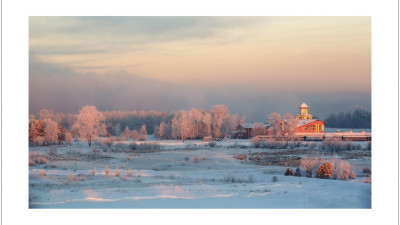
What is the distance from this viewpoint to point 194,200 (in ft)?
33.9

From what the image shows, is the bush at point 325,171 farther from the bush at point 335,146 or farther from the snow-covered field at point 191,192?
the bush at point 335,146

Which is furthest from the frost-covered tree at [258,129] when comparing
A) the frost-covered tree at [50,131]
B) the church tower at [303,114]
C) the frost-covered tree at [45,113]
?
the frost-covered tree at [45,113]

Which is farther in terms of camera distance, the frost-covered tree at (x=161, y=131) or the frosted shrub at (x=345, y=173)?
the frost-covered tree at (x=161, y=131)

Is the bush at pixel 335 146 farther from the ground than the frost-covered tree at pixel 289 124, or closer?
closer

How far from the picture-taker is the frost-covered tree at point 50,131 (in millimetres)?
39406

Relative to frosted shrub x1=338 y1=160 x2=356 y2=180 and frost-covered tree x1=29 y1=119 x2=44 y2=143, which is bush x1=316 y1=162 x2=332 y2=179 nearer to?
frosted shrub x1=338 y1=160 x2=356 y2=180

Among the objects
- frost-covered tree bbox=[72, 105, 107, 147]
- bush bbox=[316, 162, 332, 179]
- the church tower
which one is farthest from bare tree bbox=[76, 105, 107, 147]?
bush bbox=[316, 162, 332, 179]

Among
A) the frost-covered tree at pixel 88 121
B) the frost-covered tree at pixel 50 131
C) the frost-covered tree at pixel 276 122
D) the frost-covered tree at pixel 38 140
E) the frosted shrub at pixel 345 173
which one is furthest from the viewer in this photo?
the frost-covered tree at pixel 276 122

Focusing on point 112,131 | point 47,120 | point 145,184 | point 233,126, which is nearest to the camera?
point 145,184

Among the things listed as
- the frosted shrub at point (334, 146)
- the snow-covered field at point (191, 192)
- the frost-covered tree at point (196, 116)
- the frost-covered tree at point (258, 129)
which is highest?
the frost-covered tree at point (196, 116)

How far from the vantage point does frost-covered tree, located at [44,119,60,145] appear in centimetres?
3941
